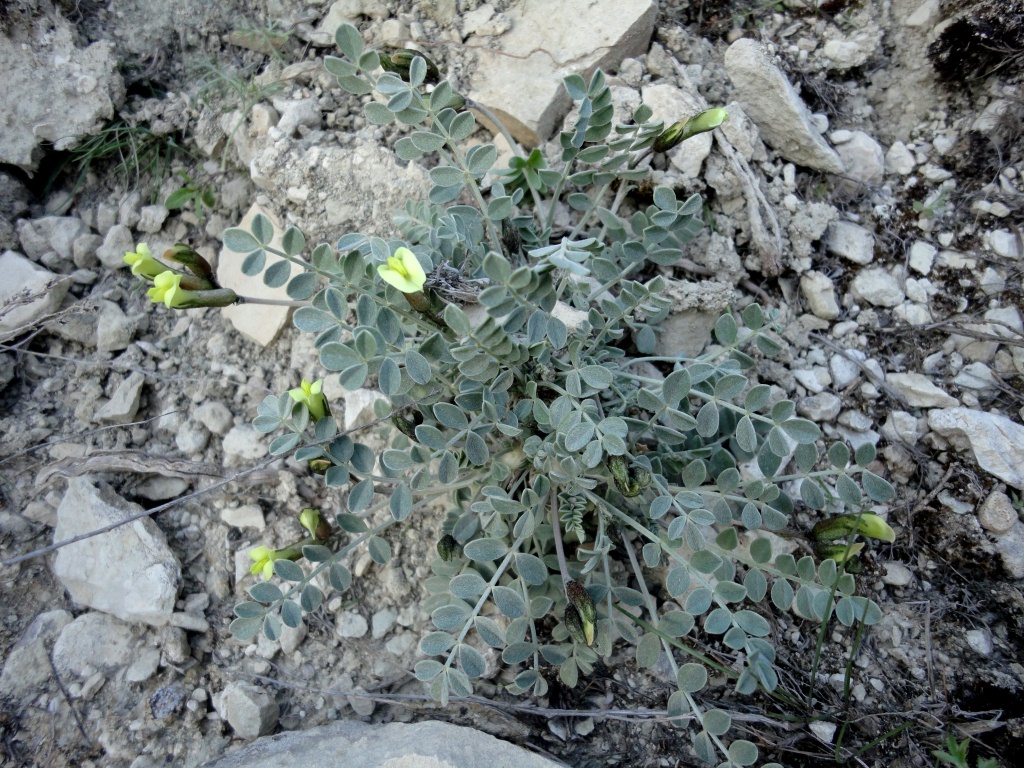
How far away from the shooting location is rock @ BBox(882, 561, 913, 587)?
101 inches

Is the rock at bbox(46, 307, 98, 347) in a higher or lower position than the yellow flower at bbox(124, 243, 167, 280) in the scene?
lower

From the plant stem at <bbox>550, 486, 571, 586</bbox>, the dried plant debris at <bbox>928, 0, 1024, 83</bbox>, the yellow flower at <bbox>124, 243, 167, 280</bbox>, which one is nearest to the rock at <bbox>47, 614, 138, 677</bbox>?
the yellow flower at <bbox>124, 243, 167, 280</bbox>

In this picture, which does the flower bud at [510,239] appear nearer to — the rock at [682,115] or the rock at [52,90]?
the rock at [682,115]

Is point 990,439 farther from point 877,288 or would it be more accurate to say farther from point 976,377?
point 877,288

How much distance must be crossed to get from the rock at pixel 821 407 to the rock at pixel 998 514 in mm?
559

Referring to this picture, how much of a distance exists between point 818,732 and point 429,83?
2.76 m

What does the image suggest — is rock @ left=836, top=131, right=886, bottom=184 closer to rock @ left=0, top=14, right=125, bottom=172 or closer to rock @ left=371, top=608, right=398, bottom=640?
rock @ left=371, top=608, right=398, bottom=640

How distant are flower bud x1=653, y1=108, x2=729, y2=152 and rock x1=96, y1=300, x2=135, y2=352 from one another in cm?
222

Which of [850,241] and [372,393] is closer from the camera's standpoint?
[372,393]

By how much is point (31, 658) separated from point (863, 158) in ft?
11.9

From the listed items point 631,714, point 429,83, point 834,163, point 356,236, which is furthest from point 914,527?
point 429,83

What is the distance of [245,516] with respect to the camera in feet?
9.21

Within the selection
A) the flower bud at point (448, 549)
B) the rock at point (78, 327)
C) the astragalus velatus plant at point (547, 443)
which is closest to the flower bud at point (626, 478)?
the astragalus velatus plant at point (547, 443)

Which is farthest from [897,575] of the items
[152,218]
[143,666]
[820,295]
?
[152,218]
